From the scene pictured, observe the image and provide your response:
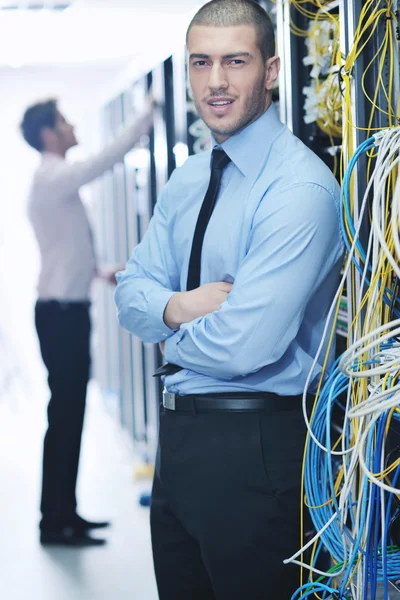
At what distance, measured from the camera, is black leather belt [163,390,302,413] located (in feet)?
5.34

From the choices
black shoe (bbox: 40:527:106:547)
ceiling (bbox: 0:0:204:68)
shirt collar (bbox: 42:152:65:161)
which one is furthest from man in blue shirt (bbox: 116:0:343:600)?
shirt collar (bbox: 42:152:65:161)

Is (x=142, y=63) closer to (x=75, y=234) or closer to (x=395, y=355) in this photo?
(x=75, y=234)

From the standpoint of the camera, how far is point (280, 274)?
151 cm

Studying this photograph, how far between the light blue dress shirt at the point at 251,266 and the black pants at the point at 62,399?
5.37ft

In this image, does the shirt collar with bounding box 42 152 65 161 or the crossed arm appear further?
the shirt collar with bounding box 42 152 65 161

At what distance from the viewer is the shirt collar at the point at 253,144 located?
5.52 ft

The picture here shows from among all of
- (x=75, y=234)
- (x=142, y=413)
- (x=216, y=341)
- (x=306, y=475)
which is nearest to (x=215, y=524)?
(x=306, y=475)

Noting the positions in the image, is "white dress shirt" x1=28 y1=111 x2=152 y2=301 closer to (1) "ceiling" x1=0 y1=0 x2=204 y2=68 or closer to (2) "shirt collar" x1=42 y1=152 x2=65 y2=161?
(2) "shirt collar" x1=42 y1=152 x2=65 y2=161

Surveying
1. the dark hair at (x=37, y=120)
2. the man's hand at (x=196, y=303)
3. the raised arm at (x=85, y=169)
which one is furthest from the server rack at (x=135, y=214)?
the man's hand at (x=196, y=303)

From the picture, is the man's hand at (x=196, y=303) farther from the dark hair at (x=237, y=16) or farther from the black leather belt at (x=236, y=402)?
the dark hair at (x=237, y=16)

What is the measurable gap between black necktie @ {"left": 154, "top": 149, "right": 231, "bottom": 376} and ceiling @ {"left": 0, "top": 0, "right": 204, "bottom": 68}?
1.52 m

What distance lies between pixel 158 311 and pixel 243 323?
272 mm

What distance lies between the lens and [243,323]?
152cm

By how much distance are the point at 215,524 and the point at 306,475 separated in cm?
24
